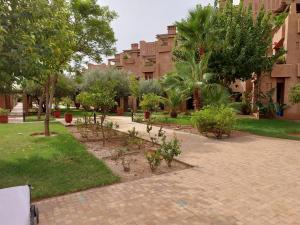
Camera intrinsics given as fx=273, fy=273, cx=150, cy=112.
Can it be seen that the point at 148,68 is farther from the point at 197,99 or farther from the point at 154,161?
the point at 154,161

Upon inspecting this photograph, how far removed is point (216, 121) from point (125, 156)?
480 cm

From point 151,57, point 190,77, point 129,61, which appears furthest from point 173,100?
point 129,61

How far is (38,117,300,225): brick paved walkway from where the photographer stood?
15.1 ft

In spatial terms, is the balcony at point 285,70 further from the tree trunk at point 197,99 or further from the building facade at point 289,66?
the tree trunk at point 197,99

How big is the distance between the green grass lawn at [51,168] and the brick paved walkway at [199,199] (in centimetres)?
41

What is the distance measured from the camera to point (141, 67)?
35406mm

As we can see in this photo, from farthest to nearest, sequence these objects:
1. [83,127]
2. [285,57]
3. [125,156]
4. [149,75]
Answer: [149,75] → [285,57] → [83,127] → [125,156]

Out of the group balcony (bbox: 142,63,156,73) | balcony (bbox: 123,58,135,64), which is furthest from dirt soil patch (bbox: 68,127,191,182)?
balcony (bbox: 123,58,135,64)

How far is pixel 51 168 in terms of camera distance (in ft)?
24.1

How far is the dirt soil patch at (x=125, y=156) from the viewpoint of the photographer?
7266 mm

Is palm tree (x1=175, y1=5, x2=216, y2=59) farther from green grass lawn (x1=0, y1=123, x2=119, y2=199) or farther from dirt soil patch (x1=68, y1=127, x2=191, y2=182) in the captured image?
green grass lawn (x1=0, y1=123, x2=119, y2=199)

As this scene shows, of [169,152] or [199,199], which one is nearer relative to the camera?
[199,199]

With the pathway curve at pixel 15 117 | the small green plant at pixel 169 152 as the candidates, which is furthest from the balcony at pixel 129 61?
the small green plant at pixel 169 152

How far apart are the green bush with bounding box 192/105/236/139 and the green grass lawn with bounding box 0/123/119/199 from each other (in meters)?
5.53
